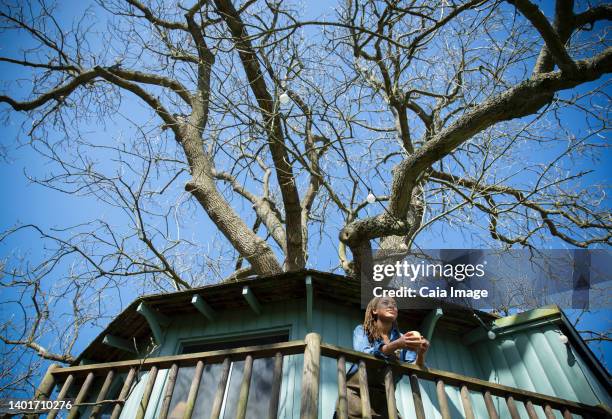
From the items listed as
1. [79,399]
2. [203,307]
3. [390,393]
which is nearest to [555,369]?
[390,393]

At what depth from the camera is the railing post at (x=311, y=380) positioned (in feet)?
7.11

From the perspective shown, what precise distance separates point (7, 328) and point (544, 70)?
9447mm

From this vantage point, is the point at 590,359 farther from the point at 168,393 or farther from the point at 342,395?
the point at 168,393

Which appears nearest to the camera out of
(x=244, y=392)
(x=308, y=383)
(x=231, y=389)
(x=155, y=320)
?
(x=308, y=383)

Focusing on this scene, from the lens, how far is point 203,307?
452 cm

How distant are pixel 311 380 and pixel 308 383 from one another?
0.03 m

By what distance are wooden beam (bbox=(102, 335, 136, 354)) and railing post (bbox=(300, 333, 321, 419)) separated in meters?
3.44

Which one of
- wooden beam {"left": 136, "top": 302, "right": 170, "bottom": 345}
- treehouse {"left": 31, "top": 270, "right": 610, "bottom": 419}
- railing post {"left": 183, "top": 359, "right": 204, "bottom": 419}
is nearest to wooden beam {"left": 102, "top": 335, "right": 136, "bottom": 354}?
treehouse {"left": 31, "top": 270, "right": 610, "bottom": 419}

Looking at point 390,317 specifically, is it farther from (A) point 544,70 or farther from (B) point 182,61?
(B) point 182,61

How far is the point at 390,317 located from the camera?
3039 millimetres

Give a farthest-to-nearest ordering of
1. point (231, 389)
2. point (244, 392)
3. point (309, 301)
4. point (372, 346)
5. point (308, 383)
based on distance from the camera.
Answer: point (309, 301)
point (231, 389)
point (372, 346)
point (244, 392)
point (308, 383)

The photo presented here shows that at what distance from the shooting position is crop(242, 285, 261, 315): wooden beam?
4.30m

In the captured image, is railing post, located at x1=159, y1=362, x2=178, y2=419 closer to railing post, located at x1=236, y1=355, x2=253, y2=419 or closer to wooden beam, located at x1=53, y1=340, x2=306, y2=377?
wooden beam, located at x1=53, y1=340, x2=306, y2=377

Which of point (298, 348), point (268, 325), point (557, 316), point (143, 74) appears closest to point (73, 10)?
point (143, 74)
